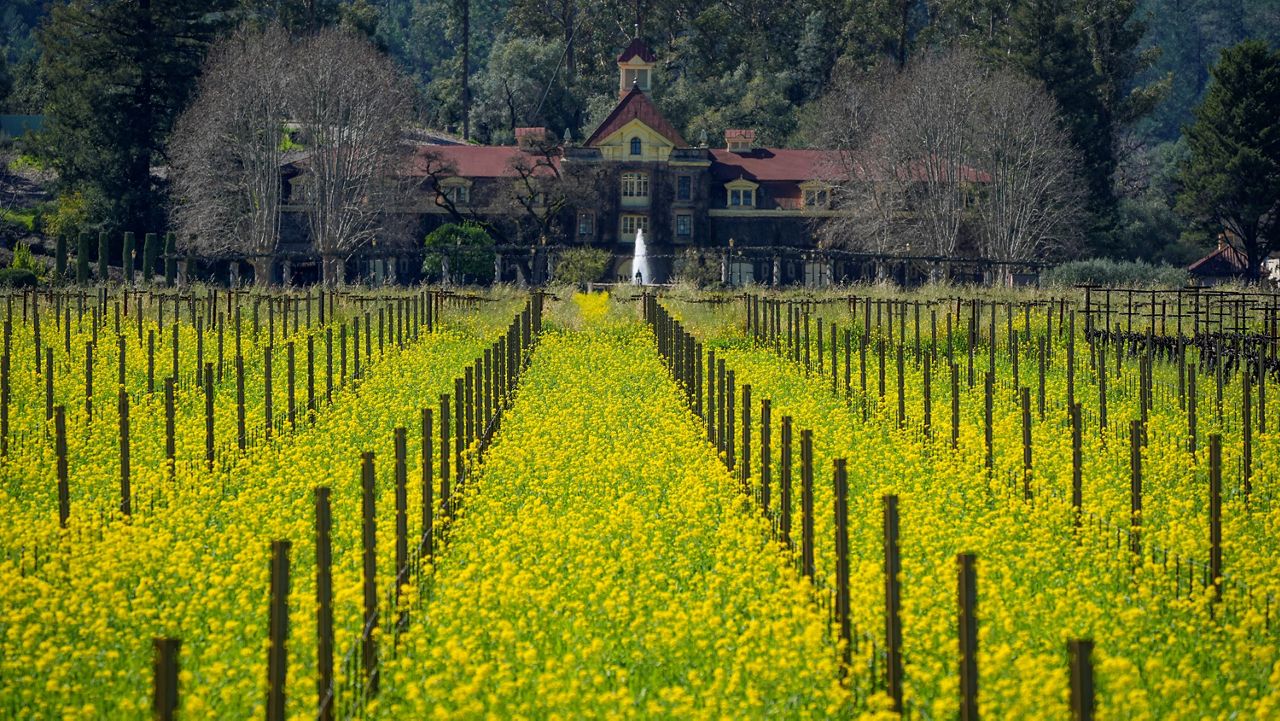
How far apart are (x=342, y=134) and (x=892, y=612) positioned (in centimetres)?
6137

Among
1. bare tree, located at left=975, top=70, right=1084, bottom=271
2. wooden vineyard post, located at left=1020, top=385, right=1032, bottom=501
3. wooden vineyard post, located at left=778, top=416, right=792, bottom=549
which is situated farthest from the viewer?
bare tree, located at left=975, top=70, right=1084, bottom=271

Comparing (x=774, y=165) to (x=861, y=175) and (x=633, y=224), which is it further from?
(x=861, y=175)

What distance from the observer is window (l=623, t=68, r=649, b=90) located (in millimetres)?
89875

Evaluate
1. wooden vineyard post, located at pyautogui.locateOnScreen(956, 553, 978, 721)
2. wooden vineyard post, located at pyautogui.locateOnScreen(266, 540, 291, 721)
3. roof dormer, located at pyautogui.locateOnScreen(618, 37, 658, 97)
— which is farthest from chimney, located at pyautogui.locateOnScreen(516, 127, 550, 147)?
wooden vineyard post, located at pyautogui.locateOnScreen(956, 553, 978, 721)

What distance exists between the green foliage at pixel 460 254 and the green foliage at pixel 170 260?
943cm

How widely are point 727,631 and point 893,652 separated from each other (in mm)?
1834

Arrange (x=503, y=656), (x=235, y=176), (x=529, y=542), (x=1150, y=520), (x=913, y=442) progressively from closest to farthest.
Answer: (x=503, y=656)
(x=529, y=542)
(x=1150, y=520)
(x=913, y=442)
(x=235, y=176)

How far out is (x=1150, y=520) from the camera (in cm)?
1522

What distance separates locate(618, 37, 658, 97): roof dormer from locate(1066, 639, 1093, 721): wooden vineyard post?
8147cm

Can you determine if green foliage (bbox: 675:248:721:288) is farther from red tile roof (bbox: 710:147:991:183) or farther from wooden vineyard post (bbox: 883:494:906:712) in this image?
wooden vineyard post (bbox: 883:494:906:712)

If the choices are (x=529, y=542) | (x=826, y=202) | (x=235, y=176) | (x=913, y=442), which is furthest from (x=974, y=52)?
(x=529, y=542)

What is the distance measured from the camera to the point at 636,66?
293 feet

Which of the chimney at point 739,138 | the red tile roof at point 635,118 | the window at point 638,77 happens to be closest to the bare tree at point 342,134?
the red tile roof at point 635,118

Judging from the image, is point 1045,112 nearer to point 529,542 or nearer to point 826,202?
point 826,202
